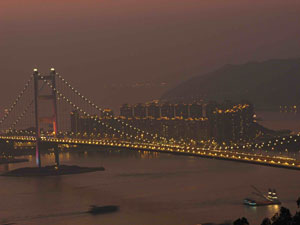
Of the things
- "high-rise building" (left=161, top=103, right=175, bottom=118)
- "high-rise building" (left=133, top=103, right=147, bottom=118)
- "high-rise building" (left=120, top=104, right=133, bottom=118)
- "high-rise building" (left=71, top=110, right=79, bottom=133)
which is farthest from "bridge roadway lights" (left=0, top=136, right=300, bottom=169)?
"high-rise building" (left=161, top=103, right=175, bottom=118)

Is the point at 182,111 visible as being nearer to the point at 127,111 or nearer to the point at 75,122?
the point at 127,111

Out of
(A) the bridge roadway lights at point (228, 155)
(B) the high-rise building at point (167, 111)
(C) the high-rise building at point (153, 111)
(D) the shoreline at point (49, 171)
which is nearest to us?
(A) the bridge roadway lights at point (228, 155)

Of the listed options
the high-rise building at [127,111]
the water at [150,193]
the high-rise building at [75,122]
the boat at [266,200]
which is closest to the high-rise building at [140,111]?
the high-rise building at [127,111]

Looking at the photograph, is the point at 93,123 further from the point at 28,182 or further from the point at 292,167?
the point at 292,167

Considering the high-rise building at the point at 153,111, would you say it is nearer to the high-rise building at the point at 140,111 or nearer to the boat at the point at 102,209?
the high-rise building at the point at 140,111

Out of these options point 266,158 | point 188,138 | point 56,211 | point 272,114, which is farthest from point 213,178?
point 272,114

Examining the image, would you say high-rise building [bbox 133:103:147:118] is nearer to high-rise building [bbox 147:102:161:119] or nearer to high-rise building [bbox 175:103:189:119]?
high-rise building [bbox 147:102:161:119]
